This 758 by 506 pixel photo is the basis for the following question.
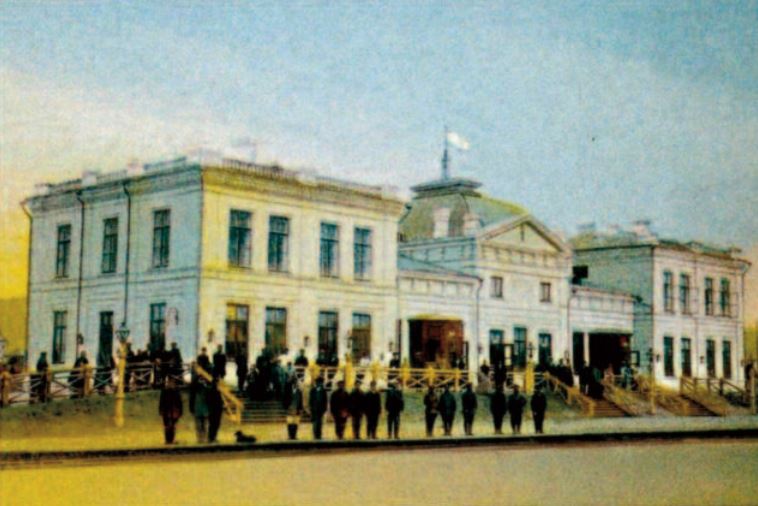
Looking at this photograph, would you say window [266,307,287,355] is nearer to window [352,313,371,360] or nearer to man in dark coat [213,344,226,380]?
window [352,313,371,360]

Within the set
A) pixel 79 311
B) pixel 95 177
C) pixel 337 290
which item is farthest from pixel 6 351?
pixel 337 290

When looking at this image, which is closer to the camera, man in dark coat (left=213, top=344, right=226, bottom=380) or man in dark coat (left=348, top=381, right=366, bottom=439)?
man in dark coat (left=213, top=344, right=226, bottom=380)

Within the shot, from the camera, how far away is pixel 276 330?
22484mm

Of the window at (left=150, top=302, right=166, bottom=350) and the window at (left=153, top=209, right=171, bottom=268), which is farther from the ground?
the window at (left=153, top=209, right=171, bottom=268)

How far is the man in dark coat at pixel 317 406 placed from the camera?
19.9 metres

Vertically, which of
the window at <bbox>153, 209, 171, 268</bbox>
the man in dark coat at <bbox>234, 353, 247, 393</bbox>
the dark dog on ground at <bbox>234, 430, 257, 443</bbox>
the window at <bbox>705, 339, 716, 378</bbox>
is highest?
the window at <bbox>153, 209, 171, 268</bbox>

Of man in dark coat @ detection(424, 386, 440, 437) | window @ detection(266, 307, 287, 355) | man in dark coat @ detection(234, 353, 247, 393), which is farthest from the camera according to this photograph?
window @ detection(266, 307, 287, 355)

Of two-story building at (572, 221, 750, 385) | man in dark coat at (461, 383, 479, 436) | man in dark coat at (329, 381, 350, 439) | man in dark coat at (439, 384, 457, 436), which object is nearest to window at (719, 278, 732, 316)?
two-story building at (572, 221, 750, 385)

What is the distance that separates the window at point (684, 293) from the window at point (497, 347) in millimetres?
2943

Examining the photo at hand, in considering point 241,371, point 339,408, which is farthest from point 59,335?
point 339,408

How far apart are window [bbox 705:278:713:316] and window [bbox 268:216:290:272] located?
6.95m

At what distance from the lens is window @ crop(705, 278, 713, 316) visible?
2022 cm

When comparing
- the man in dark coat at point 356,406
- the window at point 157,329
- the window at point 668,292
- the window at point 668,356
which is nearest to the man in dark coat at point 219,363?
the window at point 157,329

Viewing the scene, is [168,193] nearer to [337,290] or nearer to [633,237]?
[337,290]
